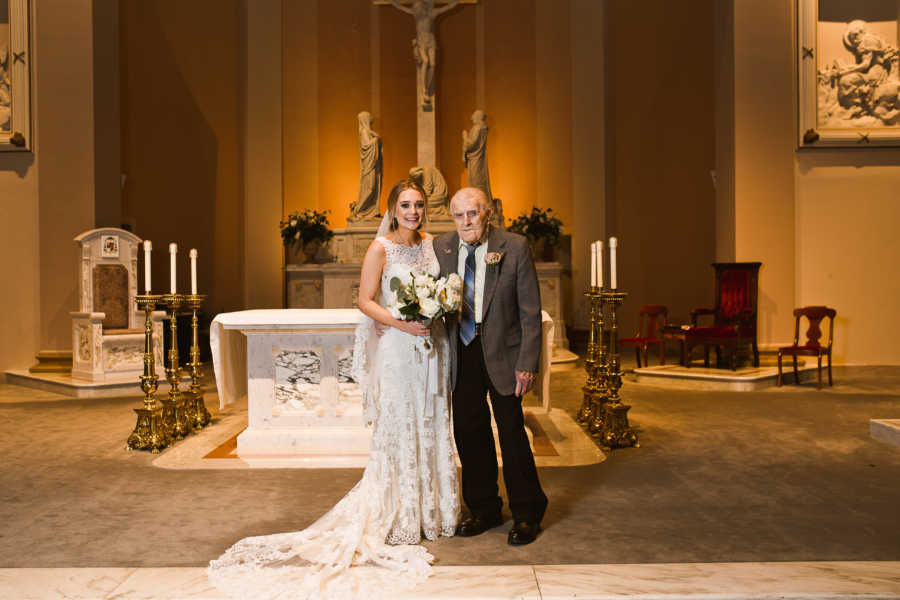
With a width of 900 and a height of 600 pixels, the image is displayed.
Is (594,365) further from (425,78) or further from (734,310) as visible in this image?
(425,78)

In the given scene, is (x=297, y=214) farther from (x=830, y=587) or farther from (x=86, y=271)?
(x=830, y=587)

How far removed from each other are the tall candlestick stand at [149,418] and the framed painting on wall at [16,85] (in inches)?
196

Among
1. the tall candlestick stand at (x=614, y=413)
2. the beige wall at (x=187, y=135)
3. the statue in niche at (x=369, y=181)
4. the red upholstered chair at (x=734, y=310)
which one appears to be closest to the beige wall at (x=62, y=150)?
the beige wall at (x=187, y=135)

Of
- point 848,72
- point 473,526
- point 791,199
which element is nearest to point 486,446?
point 473,526

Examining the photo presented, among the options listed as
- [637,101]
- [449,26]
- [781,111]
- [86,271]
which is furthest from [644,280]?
[86,271]

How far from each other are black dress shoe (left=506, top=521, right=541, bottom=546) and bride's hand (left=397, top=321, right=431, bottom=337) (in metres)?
0.93

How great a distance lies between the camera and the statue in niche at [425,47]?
1111cm

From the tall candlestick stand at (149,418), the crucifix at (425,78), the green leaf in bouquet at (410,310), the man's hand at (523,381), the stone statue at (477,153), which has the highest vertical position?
the crucifix at (425,78)

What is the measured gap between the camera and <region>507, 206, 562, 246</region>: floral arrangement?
10.6 m

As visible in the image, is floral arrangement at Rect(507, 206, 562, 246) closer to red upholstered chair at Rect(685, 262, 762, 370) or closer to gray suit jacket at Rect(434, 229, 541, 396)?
red upholstered chair at Rect(685, 262, 762, 370)

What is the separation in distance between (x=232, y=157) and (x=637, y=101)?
Answer: 677 centimetres

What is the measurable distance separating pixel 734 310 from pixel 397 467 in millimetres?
6278

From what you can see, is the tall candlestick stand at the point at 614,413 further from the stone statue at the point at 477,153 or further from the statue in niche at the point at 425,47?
the statue in niche at the point at 425,47

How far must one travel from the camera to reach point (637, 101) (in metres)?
11.7
